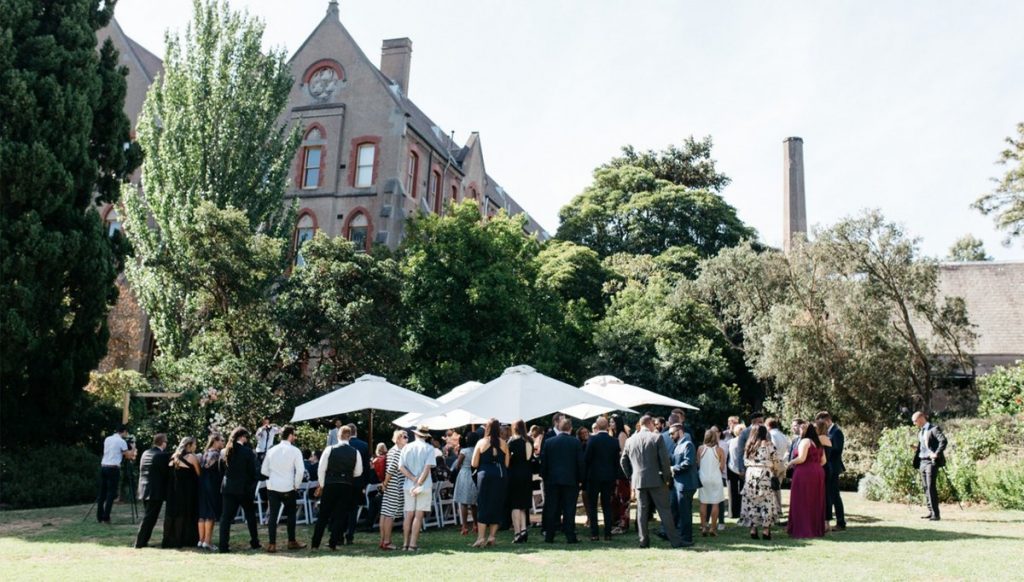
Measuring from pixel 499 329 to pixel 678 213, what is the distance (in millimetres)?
20401

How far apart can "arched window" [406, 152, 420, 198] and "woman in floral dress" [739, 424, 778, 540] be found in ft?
95.1

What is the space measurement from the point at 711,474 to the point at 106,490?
1182cm

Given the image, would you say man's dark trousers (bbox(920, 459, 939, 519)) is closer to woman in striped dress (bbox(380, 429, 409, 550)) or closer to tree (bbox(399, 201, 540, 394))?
woman in striped dress (bbox(380, 429, 409, 550))

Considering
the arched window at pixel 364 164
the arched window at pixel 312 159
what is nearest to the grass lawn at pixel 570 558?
the arched window at pixel 364 164

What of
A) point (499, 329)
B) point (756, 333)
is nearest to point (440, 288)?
point (499, 329)

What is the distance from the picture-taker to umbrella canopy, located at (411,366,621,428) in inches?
534

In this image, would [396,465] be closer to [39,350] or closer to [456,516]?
[456,516]

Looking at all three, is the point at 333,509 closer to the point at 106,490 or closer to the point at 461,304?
the point at 106,490

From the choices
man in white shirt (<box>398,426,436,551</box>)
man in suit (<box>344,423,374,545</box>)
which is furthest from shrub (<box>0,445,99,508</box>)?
man in white shirt (<box>398,426,436,551</box>)

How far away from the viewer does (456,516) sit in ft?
51.8

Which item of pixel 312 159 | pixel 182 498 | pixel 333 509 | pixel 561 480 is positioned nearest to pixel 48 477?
pixel 182 498

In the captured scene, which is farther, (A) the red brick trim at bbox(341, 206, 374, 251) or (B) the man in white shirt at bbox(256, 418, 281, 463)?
(A) the red brick trim at bbox(341, 206, 374, 251)

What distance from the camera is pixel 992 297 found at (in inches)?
1433

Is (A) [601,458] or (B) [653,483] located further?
(A) [601,458]
